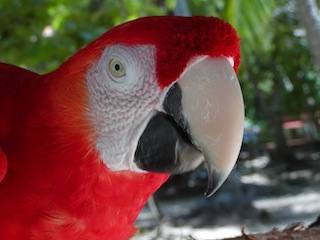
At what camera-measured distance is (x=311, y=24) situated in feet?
5.54

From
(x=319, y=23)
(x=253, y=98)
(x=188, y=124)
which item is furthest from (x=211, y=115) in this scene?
(x=253, y=98)

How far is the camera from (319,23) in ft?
5.55

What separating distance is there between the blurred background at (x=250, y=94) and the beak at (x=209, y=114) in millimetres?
502

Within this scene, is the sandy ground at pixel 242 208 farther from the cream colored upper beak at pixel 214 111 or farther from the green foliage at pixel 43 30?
the cream colored upper beak at pixel 214 111

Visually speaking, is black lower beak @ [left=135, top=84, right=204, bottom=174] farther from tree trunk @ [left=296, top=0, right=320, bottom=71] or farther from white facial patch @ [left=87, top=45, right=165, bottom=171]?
tree trunk @ [left=296, top=0, right=320, bottom=71]

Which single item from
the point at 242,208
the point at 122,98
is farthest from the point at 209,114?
the point at 242,208

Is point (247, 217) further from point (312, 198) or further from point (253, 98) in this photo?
point (253, 98)

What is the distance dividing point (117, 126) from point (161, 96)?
9cm

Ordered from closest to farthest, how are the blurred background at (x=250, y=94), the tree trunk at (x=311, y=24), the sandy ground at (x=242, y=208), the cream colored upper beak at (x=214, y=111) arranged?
the cream colored upper beak at (x=214, y=111), the tree trunk at (x=311, y=24), the blurred background at (x=250, y=94), the sandy ground at (x=242, y=208)

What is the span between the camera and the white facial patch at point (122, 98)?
70 cm

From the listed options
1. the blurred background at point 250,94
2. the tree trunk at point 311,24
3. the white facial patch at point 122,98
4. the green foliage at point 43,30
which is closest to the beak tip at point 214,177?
the white facial patch at point 122,98

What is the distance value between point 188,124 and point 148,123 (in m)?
0.07

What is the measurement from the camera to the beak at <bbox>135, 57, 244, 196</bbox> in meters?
0.65

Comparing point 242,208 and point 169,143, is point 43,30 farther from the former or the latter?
point 242,208
